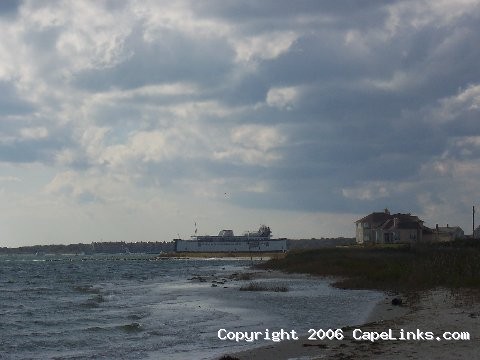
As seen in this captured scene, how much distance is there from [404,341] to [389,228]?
405ft

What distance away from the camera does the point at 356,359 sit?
17.4 m

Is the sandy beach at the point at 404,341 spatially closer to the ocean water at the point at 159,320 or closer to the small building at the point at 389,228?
the ocean water at the point at 159,320

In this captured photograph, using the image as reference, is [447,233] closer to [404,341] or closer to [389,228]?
[389,228]

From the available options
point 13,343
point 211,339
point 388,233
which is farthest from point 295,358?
point 388,233

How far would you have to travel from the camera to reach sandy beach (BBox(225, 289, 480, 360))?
58.6ft

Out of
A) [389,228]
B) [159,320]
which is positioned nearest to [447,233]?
[389,228]

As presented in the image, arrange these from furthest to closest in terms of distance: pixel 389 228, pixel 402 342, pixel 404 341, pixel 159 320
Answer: pixel 389 228, pixel 159 320, pixel 404 341, pixel 402 342

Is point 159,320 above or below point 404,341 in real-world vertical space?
below

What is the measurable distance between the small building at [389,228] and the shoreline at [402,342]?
109m

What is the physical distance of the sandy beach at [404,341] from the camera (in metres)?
17.9

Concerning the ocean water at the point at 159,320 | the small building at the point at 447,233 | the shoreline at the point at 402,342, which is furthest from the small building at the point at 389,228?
the shoreline at the point at 402,342

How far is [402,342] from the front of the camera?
65.4ft

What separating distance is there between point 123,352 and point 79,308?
19.9 metres

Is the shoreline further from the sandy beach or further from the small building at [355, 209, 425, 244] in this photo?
the small building at [355, 209, 425, 244]
